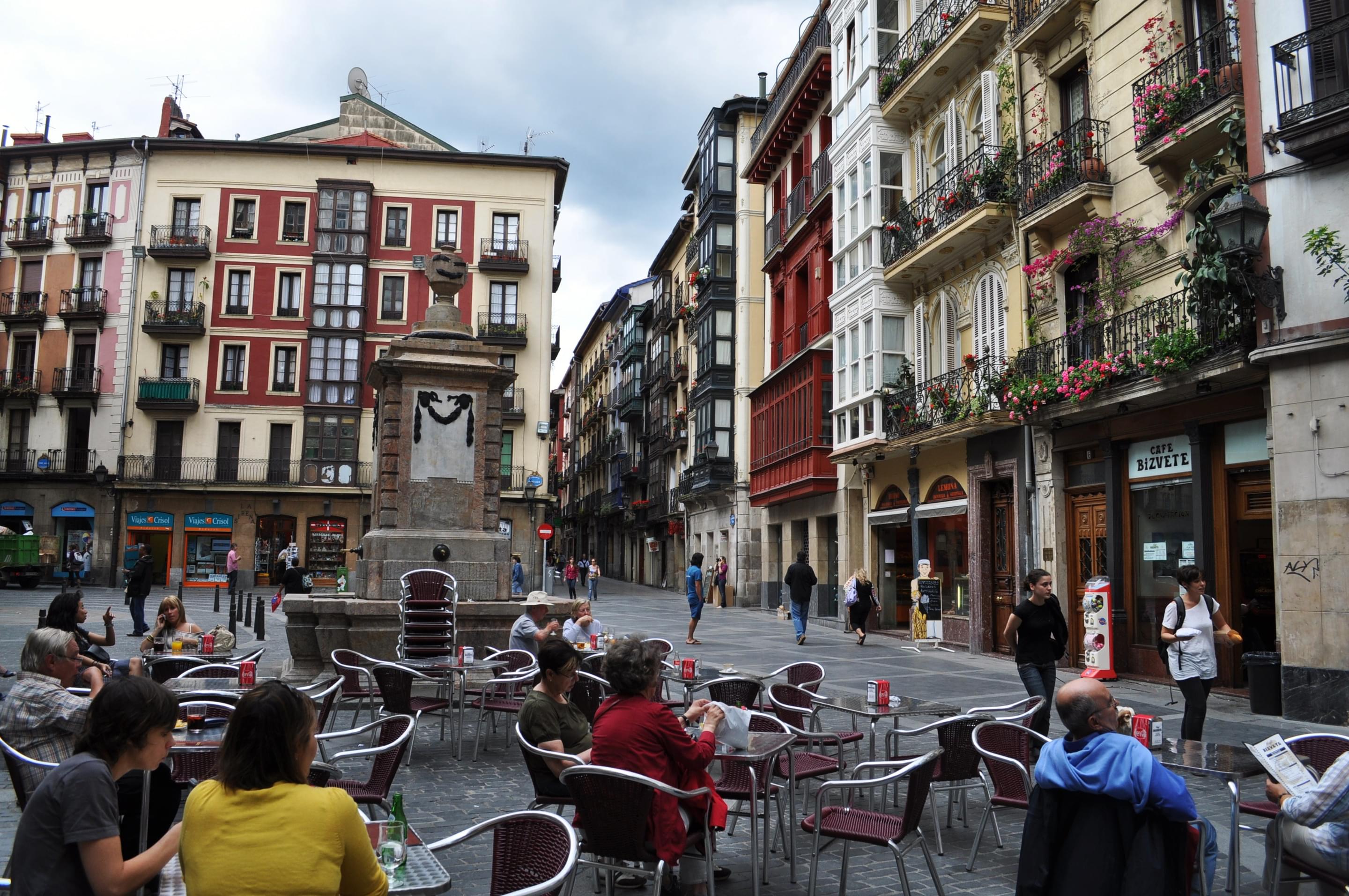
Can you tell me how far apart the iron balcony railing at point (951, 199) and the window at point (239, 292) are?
30.2 metres

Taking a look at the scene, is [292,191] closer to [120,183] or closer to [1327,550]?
[120,183]

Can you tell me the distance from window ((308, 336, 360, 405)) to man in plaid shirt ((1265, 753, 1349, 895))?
139 ft

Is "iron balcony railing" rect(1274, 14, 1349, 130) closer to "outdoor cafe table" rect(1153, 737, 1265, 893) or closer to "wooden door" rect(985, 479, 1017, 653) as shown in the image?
"wooden door" rect(985, 479, 1017, 653)

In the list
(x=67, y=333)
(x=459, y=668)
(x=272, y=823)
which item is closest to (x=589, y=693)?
(x=459, y=668)

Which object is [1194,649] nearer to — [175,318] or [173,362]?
[175,318]

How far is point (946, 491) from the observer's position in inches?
864

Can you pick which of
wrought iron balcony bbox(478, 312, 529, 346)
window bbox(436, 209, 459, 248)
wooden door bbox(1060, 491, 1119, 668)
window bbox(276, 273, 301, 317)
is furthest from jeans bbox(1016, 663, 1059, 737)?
window bbox(276, 273, 301, 317)

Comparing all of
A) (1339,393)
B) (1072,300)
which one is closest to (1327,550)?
(1339,393)

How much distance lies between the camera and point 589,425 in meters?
80.8

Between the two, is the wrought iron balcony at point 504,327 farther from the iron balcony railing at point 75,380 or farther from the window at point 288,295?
the iron balcony railing at point 75,380

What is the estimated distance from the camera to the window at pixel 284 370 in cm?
4362

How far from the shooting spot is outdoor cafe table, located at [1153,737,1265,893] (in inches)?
199

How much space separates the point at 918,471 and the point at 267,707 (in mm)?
21212

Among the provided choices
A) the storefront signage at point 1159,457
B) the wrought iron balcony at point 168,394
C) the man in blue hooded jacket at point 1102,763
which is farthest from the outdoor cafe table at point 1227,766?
the wrought iron balcony at point 168,394
